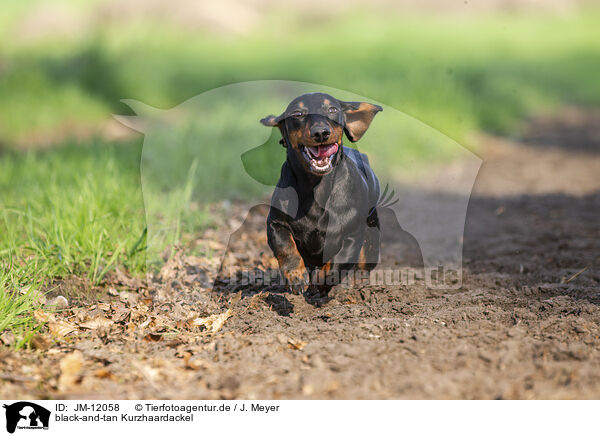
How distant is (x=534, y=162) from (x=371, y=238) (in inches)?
232

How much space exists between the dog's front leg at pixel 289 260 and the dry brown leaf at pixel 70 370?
3.67 ft

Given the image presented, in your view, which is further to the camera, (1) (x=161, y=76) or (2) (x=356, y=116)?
(1) (x=161, y=76)

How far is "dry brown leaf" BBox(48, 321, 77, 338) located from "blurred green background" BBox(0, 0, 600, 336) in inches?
5.8

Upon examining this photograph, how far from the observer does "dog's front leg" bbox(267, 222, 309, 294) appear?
3281mm

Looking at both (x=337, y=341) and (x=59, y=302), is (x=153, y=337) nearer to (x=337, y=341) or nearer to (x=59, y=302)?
(x=59, y=302)

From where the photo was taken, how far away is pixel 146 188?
5.00 metres

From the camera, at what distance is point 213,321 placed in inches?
123

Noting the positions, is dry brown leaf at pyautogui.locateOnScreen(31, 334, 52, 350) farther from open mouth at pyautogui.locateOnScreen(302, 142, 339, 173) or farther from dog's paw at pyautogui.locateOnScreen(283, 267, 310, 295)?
open mouth at pyautogui.locateOnScreen(302, 142, 339, 173)

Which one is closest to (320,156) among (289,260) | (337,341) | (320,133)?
(320,133)

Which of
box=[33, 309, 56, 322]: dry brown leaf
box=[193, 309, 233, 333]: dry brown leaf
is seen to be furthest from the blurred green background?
box=[193, 309, 233, 333]: dry brown leaf

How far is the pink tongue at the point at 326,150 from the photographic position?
10.2ft

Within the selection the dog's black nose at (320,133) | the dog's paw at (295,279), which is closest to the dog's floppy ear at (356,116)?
the dog's black nose at (320,133)

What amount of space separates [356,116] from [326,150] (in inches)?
12.9
